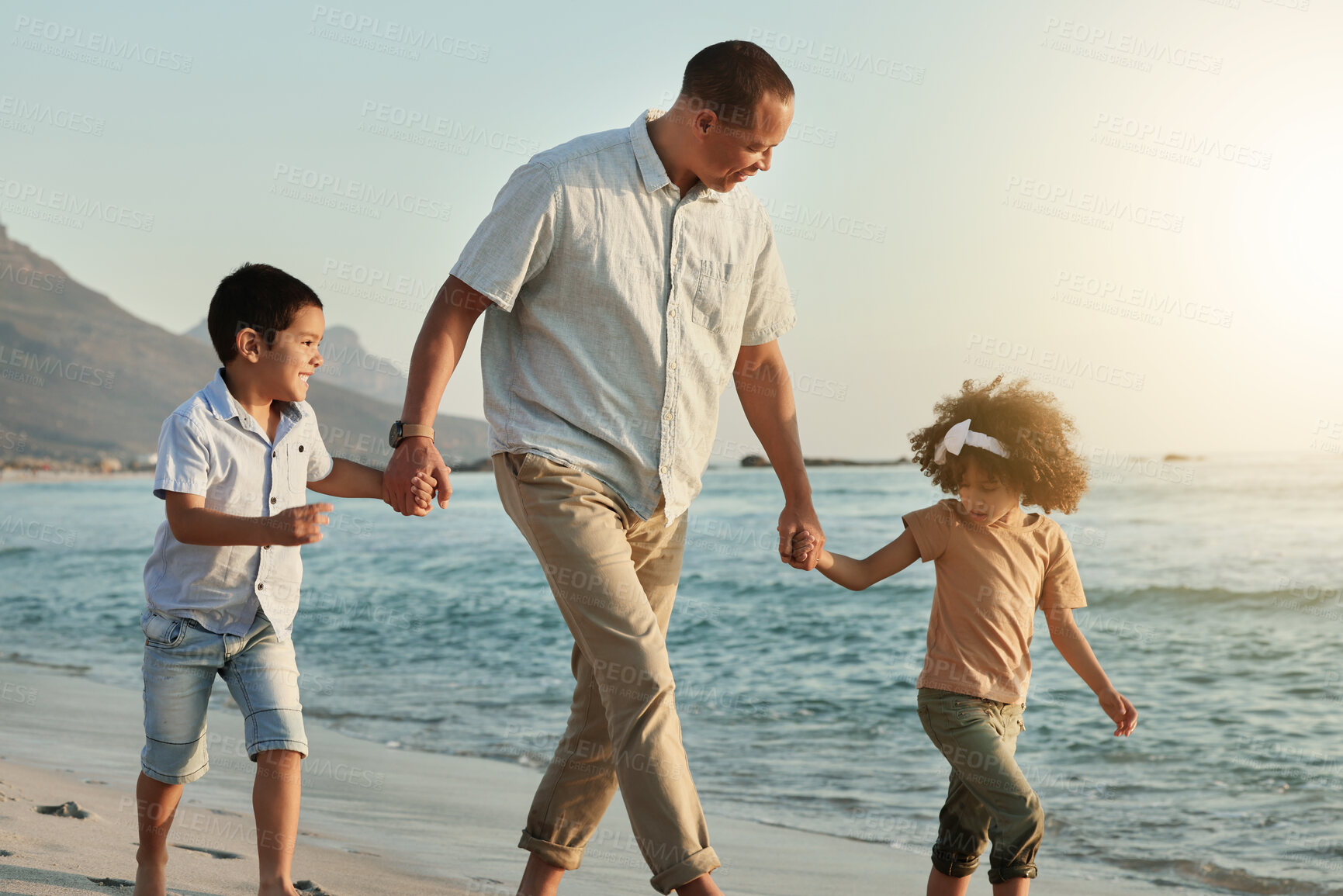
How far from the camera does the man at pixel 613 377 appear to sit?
233cm

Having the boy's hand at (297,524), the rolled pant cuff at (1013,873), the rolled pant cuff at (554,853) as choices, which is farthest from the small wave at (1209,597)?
the boy's hand at (297,524)

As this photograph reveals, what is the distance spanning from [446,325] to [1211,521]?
62.1 ft

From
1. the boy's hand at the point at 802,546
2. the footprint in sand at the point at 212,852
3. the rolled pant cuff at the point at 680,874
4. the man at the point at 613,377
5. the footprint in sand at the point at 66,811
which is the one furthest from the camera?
the footprint in sand at the point at 66,811

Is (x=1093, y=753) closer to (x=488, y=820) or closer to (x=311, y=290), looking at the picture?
(x=488, y=820)

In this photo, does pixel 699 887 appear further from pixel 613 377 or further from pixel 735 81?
pixel 735 81

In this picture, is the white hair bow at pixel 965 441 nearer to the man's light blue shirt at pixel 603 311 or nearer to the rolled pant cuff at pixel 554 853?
the man's light blue shirt at pixel 603 311

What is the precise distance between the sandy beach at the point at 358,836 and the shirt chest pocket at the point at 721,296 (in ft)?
6.26

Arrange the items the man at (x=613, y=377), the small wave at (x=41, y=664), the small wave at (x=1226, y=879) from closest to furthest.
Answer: the man at (x=613, y=377), the small wave at (x=1226, y=879), the small wave at (x=41, y=664)

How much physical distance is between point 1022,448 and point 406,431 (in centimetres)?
158

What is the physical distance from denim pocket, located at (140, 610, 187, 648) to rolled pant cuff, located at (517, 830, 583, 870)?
3.06ft

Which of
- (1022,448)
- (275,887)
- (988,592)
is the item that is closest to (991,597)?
(988,592)

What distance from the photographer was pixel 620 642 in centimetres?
233

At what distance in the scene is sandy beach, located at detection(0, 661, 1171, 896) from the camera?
3234 mm

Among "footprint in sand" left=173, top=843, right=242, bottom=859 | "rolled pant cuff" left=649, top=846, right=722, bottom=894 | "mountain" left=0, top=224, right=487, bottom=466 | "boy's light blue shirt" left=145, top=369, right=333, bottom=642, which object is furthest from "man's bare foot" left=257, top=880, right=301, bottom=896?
"mountain" left=0, top=224, right=487, bottom=466
